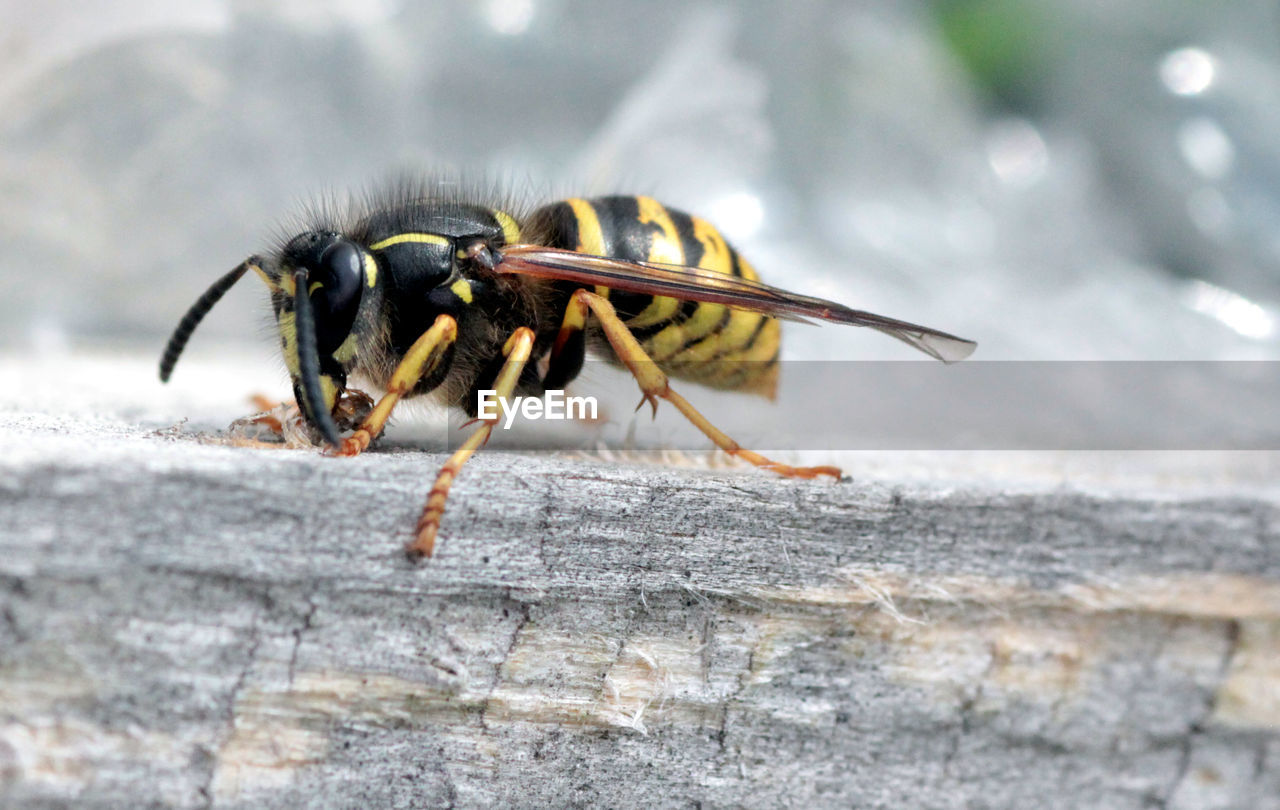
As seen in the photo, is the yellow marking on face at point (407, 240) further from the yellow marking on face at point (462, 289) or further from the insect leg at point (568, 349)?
the insect leg at point (568, 349)

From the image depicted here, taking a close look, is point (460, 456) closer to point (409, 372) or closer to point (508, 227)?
point (409, 372)

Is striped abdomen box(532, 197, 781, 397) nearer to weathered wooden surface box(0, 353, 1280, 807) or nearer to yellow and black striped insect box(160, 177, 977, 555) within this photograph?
yellow and black striped insect box(160, 177, 977, 555)

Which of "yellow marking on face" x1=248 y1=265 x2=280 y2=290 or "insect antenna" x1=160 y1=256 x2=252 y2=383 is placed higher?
"yellow marking on face" x1=248 y1=265 x2=280 y2=290

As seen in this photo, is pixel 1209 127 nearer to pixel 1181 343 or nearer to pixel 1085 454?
pixel 1181 343

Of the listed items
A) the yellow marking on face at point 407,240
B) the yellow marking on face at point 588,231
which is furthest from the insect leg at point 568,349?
the yellow marking on face at point 407,240

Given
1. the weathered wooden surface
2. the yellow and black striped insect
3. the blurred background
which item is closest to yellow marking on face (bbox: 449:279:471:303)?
the yellow and black striped insect

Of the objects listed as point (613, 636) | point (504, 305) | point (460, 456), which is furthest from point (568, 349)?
point (613, 636)

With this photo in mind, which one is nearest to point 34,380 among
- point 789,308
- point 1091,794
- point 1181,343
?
point 789,308
